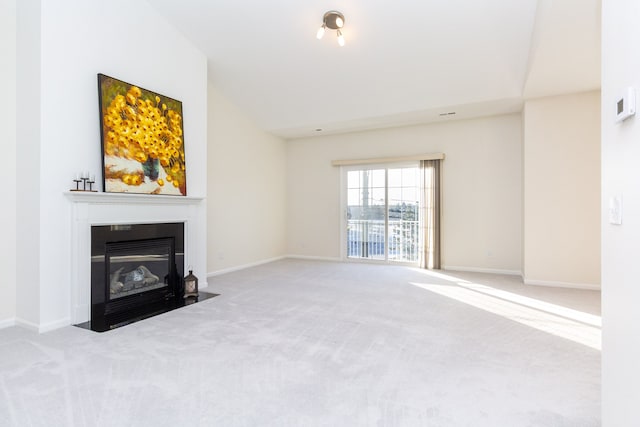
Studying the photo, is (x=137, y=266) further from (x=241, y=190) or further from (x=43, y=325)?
(x=241, y=190)

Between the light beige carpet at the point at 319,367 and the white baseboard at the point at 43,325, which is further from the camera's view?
the white baseboard at the point at 43,325

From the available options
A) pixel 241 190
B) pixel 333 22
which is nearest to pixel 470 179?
pixel 333 22

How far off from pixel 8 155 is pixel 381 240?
553 cm

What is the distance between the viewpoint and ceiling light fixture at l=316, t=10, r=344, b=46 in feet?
12.6

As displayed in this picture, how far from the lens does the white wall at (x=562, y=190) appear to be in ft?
15.1

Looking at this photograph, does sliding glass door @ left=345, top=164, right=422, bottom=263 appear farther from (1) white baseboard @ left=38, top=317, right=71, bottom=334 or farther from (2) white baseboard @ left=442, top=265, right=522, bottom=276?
(1) white baseboard @ left=38, top=317, right=71, bottom=334

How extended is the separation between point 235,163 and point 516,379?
5113 millimetres

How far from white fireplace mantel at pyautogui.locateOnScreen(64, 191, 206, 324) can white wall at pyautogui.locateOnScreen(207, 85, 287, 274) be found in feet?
4.33

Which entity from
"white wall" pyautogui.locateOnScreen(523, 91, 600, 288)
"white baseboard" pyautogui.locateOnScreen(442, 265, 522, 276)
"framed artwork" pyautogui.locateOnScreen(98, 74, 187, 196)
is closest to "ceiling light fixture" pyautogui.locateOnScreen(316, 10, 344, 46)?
"framed artwork" pyautogui.locateOnScreen(98, 74, 187, 196)
